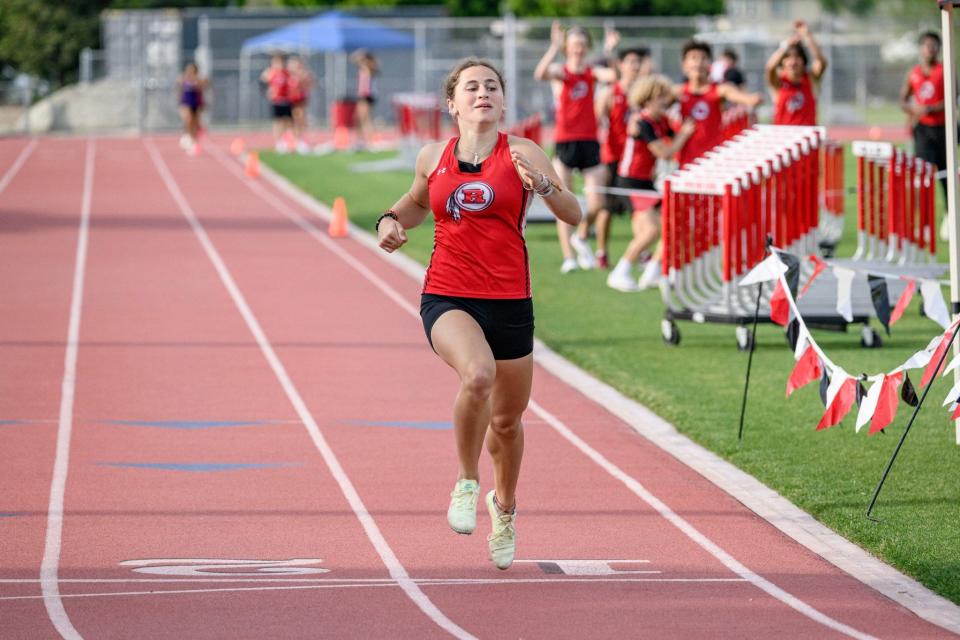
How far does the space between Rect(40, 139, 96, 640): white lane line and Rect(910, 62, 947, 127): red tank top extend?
28.5ft

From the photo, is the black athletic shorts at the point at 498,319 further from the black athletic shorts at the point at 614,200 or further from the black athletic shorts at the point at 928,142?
the black athletic shorts at the point at 928,142

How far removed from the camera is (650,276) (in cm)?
1557

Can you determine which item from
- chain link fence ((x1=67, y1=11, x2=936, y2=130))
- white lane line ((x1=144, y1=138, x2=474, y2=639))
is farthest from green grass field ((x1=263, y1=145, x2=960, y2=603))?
chain link fence ((x1=67, y1=11, x2=936, y2=130))

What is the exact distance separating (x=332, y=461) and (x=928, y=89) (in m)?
11.3

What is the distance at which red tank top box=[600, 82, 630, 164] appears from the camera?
684 inches

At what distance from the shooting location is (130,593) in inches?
253

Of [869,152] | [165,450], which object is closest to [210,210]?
[869,152]

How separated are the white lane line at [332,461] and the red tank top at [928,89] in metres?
7.31

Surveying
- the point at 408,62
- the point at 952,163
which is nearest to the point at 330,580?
the point at 952,163

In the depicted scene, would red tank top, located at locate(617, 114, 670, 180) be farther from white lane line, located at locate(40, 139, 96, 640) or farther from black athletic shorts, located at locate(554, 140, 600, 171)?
white lane line, located at locate(40, 139, 96, 640)

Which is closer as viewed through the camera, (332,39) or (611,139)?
(611,139)

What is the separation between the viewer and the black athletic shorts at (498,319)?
21.2 feet

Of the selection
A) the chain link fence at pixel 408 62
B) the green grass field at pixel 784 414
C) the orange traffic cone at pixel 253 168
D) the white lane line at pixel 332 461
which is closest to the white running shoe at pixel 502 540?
the white lane line at pixel 332 461

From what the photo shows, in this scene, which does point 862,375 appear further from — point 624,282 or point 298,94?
point 298,94
